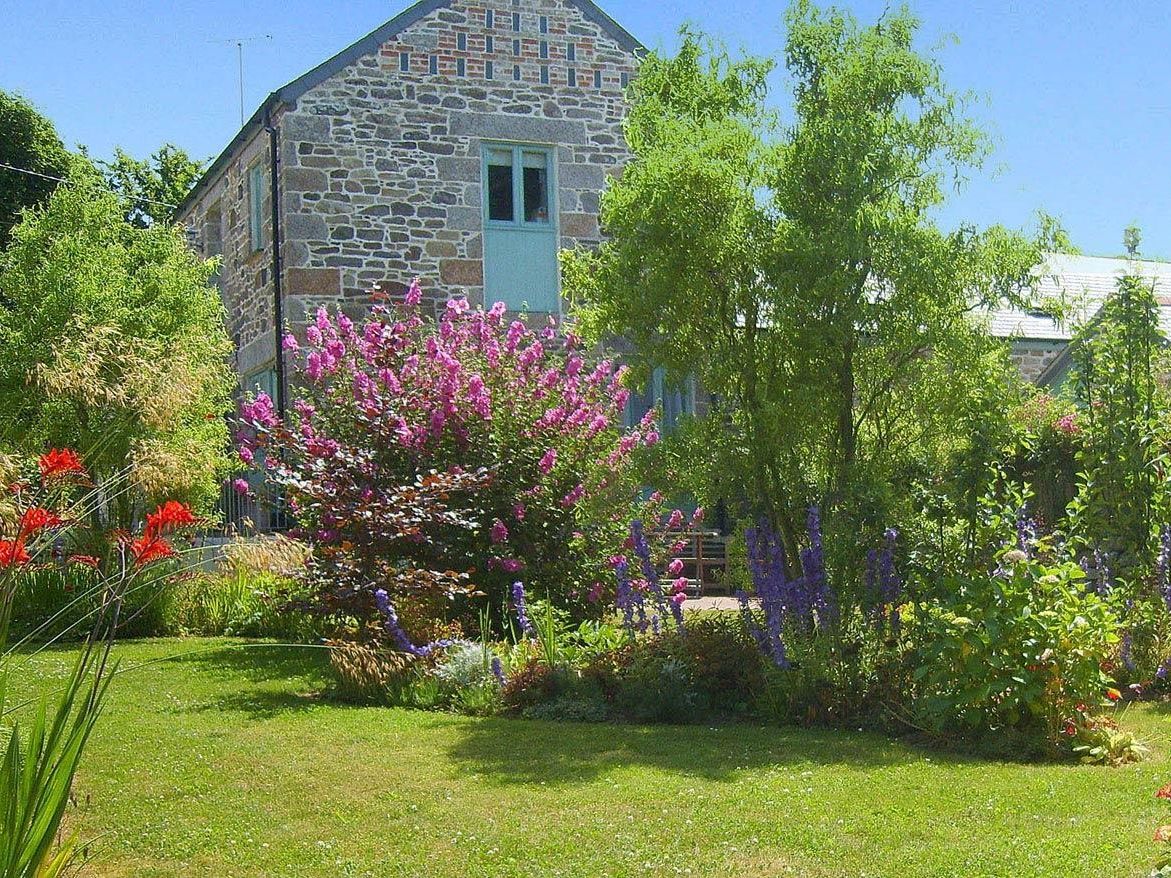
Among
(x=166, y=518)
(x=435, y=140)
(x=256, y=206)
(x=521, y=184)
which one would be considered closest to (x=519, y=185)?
(x=521, y=184)

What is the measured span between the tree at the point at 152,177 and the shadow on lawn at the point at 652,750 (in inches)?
1045

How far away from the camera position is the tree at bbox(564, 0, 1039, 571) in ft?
26.7

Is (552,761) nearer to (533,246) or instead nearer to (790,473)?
(790,473)

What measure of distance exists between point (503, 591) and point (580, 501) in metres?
1.02

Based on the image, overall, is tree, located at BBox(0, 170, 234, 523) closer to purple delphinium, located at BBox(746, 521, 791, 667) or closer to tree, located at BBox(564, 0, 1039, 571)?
tree, located at BBox(564, 0, 1039, 571)

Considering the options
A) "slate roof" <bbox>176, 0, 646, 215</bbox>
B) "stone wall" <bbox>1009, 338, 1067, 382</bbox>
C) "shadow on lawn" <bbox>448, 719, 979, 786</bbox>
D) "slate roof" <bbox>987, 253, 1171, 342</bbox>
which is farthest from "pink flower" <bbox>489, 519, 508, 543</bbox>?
"stone wall" <bbox>1009, 338, 1067, 382</bbox>

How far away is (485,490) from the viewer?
33.7 feet

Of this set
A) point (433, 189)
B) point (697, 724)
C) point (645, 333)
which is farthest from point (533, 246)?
point (697, 724)

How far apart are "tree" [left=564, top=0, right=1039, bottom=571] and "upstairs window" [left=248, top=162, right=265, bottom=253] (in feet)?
27.9

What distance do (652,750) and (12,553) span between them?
393 cm

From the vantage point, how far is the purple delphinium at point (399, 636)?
8.41 meters

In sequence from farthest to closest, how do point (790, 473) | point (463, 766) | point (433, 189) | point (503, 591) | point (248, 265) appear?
point (248, 265) < point (433, 189) < point (503, 591) < point (790, 473) < point (463, 766)

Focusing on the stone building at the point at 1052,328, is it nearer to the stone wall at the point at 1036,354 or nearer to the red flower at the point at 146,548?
the stone wall at the point at 1036,354

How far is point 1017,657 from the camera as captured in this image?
651 centimetres
